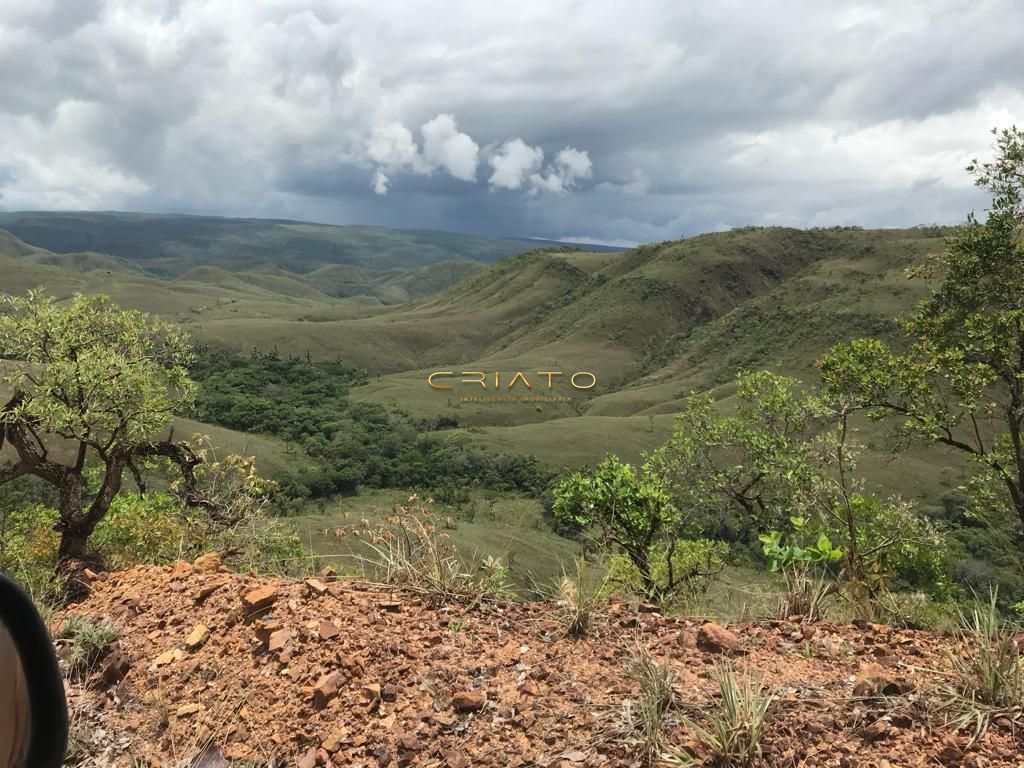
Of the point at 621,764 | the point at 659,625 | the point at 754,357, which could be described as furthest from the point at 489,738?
the point at 754,357

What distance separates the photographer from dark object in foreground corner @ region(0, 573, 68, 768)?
5.57 feet

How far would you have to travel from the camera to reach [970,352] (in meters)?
12.4

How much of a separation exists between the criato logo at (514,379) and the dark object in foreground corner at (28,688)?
110466 millimetres

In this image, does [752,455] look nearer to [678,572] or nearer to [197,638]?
[678,572]

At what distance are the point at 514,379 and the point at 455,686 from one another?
110 metres

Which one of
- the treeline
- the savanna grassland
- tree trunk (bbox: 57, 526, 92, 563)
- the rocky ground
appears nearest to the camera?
the rocky ground

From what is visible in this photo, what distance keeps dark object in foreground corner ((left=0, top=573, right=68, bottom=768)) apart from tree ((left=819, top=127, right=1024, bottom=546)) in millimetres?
12222

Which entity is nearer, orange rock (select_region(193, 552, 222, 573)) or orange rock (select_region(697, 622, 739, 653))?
orange rock (select_region(697, 622, 739, 653))

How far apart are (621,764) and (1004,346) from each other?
11.6 m

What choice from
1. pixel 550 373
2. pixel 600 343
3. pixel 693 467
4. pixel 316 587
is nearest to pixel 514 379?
pixel 550 373

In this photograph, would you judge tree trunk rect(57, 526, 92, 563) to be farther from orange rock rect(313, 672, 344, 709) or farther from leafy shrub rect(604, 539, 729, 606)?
leafy shrub rect(604, 539, 729, 606)

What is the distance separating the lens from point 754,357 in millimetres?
105438

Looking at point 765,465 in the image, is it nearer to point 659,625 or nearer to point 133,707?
point 659,625

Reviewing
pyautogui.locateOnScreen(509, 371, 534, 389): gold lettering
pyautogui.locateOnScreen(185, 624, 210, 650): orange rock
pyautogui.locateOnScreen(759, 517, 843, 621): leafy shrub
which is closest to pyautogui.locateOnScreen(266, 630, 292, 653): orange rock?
pyautogui.locateOnScreen(185, 624, 210, 650): orange rock
